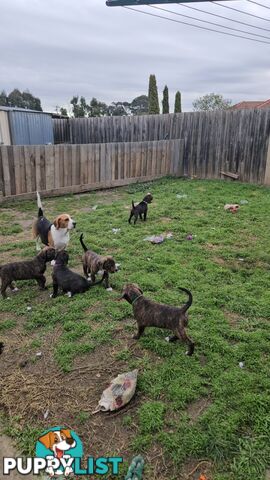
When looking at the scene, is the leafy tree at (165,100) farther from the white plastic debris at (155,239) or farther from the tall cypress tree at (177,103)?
the white plastic debris at (155,239)

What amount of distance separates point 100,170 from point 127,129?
522 centimetres

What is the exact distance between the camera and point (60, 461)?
90.4 inches

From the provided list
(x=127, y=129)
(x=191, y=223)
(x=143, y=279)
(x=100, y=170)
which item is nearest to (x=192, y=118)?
(x=127, y=129)

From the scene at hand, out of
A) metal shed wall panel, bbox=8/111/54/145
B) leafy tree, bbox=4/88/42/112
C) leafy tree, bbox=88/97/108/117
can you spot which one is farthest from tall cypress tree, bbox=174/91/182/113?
metal shed wall panel, bbox=8/111/54/145

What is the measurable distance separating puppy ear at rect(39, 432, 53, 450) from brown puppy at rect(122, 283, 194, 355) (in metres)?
1.33

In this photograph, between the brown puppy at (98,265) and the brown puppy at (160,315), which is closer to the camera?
the brown puppy at (160,315)

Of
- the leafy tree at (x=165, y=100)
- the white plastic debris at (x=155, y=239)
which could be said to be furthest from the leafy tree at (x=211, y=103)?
the white plastic debris at (x=155, y=239)

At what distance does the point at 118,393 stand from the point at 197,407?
0.66m

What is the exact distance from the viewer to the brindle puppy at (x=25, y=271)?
4445 mm

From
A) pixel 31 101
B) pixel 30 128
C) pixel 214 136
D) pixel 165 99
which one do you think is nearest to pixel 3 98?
pixel 31 101

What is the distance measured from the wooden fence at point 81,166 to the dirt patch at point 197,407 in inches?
326

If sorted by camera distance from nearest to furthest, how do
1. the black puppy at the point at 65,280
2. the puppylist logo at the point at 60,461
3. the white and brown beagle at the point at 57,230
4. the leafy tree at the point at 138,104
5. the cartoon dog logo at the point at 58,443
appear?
the puppylist logo at the point at 60,461
the cartoon dog logo at the point at 58,443
the black puppy at the point at 65,280
the white and brown beagle at the point at 57,230
the leafy tree at the point at 138,104

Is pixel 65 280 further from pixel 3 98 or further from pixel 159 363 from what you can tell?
pixel 3 98

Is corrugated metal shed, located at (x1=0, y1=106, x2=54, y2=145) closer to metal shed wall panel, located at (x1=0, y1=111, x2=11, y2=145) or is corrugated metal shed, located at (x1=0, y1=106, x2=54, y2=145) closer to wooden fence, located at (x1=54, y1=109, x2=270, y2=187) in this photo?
metal shed wall panel, located at (x1=0, y1=111, x2=11, y2=145)
